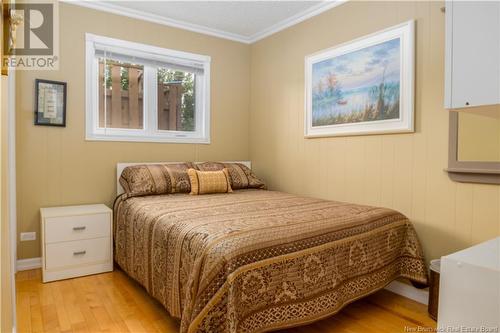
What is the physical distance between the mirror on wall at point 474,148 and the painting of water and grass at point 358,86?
18.5 inches

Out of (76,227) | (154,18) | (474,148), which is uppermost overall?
(154,18)

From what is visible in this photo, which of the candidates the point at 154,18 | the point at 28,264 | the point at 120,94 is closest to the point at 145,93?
the point at 120,94

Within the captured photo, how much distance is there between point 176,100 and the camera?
3729 mm

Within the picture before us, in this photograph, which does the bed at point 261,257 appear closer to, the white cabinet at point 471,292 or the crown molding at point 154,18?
the white cabinet at point 471,292

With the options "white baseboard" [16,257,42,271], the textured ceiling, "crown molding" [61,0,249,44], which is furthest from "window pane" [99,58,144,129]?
"white baseboard" [16,257,42,271]

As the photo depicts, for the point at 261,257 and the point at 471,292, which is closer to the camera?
the point at 471,292

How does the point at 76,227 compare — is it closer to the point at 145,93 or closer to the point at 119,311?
the point at 119,311

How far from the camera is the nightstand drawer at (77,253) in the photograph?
2627 mm

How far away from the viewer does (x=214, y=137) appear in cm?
387

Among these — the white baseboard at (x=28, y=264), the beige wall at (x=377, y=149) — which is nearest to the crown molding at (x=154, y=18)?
the beige wall at (x=377, y=149)

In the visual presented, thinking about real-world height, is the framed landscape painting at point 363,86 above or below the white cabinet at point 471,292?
above

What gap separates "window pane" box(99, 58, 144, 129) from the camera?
10.7 feet
